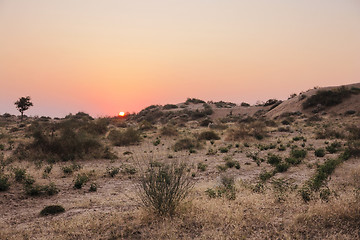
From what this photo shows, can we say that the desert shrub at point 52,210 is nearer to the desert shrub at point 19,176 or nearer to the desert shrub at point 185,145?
the desert shrub at point 19,176

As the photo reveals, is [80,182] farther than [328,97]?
No

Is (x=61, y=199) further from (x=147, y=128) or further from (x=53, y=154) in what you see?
(x=147, y=128)

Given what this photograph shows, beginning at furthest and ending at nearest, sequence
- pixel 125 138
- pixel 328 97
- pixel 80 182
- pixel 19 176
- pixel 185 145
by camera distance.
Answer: pixel 328 97 → pixel 125 138 → pixel 185 145 → pixel 19 176 → pixel 80 182

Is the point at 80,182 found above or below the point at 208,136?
below

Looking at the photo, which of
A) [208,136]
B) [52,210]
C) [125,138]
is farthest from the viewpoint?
[208,136]

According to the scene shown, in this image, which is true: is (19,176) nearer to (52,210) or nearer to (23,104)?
(52,210)

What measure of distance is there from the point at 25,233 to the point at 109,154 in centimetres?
1066

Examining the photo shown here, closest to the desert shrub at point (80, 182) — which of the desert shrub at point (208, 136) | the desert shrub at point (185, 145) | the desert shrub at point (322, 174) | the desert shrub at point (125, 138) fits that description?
the desert shrub at point (322, 174)

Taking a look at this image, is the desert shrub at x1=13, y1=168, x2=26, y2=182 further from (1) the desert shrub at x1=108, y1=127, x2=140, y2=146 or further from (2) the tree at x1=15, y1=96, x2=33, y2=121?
(2) the tree at x1=15, y1=96, x2=33, y2=121

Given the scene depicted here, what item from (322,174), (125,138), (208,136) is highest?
(125,138)

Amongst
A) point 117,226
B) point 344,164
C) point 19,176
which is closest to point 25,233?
point 117,226

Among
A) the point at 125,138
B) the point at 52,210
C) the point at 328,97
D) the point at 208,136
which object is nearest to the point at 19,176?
the point at 52,210

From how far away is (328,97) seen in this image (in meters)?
44.2

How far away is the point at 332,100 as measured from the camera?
43.3 meters
